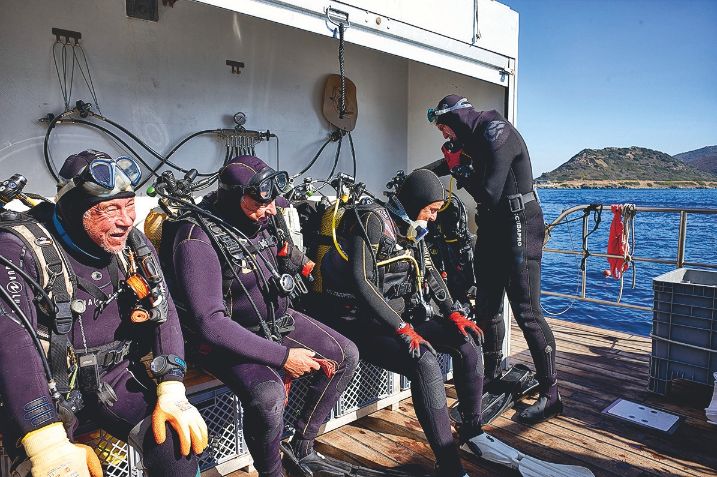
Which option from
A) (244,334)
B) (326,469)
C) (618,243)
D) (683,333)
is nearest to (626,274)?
(618,243)

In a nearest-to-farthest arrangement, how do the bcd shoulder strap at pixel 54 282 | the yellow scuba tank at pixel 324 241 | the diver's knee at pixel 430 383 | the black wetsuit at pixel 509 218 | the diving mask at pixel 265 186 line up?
the bcd shoulder strap at pixel 54 282
the diving mask at pixel 265 186
the diver's knee at pixel 430 383
the yellow scuba tank at pixel 324 241
the black wetsuit at pixel 509 218

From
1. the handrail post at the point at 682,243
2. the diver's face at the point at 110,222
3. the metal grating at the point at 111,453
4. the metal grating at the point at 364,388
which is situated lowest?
the metal grating at the point at 364,388

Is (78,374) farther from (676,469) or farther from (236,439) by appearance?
(676,469)

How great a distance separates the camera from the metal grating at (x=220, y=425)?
2.29m

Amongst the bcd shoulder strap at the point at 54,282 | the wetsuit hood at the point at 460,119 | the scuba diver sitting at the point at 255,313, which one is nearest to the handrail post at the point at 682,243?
the wetsuit hood at the point at 460,119

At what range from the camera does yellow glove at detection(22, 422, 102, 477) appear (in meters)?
1.34

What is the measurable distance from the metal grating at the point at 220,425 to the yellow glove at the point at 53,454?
0.85m

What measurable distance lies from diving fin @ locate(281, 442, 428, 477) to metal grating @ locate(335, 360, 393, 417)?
47 centimetres

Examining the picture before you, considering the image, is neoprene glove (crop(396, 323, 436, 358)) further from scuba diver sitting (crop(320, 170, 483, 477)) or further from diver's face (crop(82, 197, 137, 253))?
diver's face (crop(82, 197, 137, 253))

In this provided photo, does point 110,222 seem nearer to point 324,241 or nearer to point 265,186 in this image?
point 265,186

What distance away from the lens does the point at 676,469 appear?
248 cm

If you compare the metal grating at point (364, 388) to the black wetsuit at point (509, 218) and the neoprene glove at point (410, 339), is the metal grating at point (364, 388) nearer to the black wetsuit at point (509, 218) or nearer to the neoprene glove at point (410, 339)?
the neoprene glove at point (410, 339)

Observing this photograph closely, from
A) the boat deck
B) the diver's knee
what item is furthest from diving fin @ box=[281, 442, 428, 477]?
the diver's knee

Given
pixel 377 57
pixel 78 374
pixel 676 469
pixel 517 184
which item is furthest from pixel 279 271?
pixel 377 57
